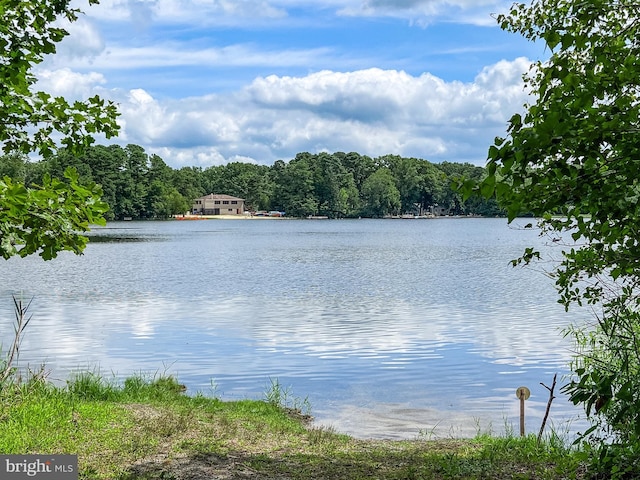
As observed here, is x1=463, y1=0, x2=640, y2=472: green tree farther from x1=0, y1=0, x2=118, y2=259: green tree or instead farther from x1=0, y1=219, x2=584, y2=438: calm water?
x1=0, y1=219, x2=584, y2=438: calm water

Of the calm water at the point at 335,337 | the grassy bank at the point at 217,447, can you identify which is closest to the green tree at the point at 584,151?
the grassy bank at the point at 217,447

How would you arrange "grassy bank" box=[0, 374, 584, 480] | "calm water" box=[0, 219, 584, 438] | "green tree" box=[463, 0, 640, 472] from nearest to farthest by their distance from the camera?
"green tree" box=[463, 0, 640, 472], "grassy bank" box=[0, 374, 584, 480], "calm water" box=[0, 219, 584, 438]

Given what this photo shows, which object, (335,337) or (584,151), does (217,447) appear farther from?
(335,337)

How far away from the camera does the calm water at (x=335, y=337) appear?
47.2 feet

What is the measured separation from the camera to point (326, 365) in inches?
701

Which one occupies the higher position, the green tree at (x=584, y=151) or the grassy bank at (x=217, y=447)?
the green tree at (x=584, y=151)

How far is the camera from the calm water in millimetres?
14398

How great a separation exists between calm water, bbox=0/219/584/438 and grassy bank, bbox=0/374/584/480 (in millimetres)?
2403

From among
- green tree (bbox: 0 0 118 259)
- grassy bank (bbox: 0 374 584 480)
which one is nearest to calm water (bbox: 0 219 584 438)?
grassy bank (bbox: 0 374 584 480)

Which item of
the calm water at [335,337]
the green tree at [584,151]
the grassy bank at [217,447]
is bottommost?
the calm water at [335,337]

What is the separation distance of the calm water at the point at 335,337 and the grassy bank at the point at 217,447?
2.40 metres

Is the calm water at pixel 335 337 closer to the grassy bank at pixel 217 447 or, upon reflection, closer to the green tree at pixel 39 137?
the grassy bank at pixel 217 447

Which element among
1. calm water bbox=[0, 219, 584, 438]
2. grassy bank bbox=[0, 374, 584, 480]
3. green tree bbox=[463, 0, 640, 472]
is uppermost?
green tree bbox=[463, 0, 640, 472]

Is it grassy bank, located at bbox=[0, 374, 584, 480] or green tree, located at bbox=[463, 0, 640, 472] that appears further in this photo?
grassy bank, located at bbox=[0, 374, 584, 480]
